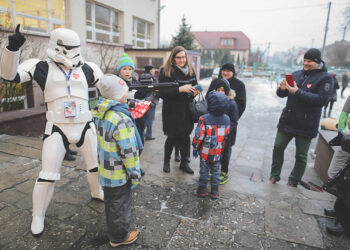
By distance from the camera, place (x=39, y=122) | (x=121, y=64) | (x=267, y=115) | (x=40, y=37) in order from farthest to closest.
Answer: (x=267, y=115), (x=40, y=37), (x=39, y=122), (x=121, y=64)

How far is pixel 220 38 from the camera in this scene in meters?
54.7

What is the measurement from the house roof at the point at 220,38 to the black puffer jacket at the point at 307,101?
52335mm

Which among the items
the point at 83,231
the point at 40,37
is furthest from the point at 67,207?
the point at 40,37

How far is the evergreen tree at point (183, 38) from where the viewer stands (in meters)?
21.3

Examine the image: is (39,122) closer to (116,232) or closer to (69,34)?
(69,34)

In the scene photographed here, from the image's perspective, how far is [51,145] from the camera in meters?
2.26

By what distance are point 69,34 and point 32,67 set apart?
47 cm

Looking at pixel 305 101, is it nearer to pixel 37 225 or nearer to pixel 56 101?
pixel 56 101

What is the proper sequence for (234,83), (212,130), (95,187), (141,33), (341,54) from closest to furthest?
(95,187) < (212,130) < (234,83) < (141,33) < (341,54)

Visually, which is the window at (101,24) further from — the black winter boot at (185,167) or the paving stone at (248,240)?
the paving stone at (248,240)

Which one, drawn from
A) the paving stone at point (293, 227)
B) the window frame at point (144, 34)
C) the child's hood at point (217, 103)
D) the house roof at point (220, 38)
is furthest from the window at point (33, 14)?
the house roof at point (220, 38)

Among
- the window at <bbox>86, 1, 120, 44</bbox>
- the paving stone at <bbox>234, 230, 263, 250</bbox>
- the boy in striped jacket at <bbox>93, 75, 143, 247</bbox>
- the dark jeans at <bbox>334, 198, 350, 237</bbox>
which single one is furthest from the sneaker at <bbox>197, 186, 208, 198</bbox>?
the window at <bbox>86, 1, 120, 44</bbox>

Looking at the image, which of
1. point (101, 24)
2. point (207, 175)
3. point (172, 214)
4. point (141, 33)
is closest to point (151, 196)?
point (172, 214)

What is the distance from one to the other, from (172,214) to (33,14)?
7.47m
